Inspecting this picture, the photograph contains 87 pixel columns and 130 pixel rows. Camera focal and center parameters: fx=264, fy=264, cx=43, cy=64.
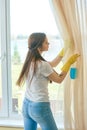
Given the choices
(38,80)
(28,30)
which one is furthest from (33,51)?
(28,30)

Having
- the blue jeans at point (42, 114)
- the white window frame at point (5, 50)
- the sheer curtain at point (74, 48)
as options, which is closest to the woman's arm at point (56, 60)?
the sheer curtain at point (74, 48)

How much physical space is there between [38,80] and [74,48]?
19.0 inches

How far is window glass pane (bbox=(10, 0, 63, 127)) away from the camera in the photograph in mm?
2604

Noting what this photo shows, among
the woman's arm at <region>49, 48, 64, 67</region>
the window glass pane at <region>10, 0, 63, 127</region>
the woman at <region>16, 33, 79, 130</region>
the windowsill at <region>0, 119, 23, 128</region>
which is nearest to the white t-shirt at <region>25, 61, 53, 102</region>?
the woman at <region>16, 33, 79, 130</region>

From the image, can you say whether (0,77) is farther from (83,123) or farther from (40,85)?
(83,123)

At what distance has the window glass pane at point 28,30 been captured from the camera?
8.54ft

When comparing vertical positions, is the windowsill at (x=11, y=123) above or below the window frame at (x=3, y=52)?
below

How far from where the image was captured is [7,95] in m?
2.82

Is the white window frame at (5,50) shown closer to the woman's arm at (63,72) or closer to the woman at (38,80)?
the woman at (38,80)

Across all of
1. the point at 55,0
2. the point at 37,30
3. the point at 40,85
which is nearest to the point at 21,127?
the point at 40,85

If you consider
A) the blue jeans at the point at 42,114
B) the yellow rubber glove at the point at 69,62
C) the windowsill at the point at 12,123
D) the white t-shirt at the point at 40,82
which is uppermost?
the yellow rubber glove at the point at 69,62

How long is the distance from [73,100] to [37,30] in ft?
2.65

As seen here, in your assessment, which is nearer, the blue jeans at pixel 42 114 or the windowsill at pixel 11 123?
the blue jeans at pixel 42 114

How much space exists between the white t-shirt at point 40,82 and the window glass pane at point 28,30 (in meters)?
0.43
